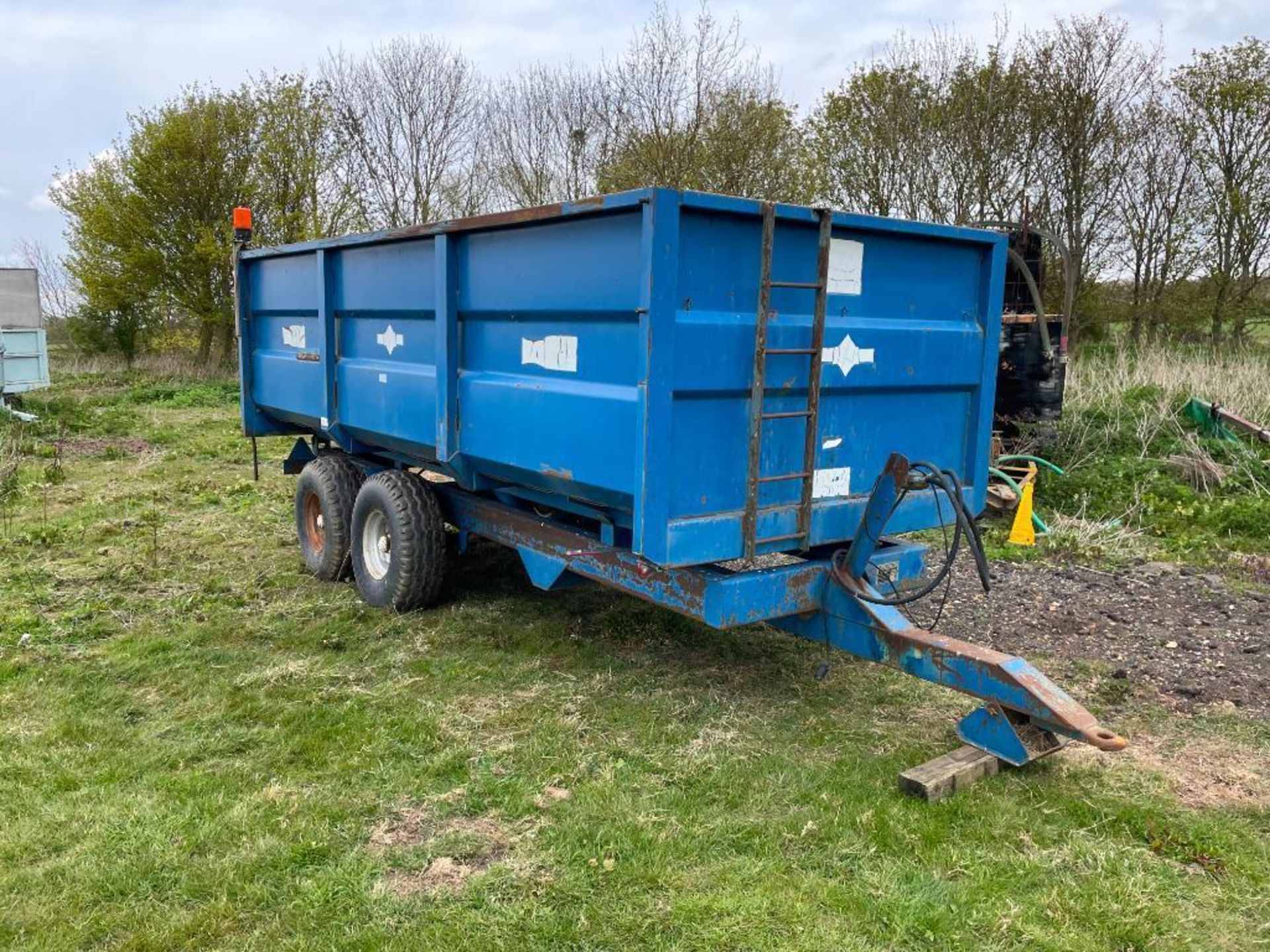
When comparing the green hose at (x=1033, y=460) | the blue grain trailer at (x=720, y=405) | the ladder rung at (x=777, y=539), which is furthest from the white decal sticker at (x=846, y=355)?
the green hose at (x=1033, y=460)

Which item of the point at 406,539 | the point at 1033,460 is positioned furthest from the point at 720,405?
the point at 1033,460

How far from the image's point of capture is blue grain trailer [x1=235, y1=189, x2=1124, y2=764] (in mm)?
3383

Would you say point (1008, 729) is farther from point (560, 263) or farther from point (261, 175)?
point (261, 175)

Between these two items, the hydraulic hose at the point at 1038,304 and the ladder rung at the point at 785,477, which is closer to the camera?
the ladder rung at the point at 785,477

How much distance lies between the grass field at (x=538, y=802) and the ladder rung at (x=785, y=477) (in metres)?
1.02

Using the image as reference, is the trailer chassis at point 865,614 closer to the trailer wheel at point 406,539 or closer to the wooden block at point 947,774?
the wooden block at point 947,774

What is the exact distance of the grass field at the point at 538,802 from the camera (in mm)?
2689

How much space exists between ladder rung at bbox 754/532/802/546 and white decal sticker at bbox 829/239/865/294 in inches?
36.8

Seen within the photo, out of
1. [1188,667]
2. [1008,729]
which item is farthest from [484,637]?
[1188,667]

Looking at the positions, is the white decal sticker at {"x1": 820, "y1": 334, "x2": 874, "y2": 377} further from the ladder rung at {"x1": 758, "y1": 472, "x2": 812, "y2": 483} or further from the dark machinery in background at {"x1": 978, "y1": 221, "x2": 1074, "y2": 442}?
the dark machinery in background at {"x1": 978, "y1": 221, "x2": 1074, "y2": 442}

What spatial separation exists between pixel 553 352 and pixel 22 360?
39.4 ft

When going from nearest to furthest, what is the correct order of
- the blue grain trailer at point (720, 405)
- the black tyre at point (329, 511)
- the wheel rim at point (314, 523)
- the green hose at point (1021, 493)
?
the blue grain trailer at point (720, 405)
the black tyre at point (329, 511)
the wheel rim at point (314, 523)
the green hose at point (1021, 493)

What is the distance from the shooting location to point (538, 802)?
3.30 meters

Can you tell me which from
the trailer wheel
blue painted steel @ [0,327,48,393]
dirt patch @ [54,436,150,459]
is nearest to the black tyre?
the trailer wheel
